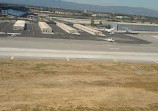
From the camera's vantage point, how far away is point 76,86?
104 feet

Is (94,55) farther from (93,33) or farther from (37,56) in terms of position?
(93,33)

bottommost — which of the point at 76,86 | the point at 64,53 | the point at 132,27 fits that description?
the point at 76,86

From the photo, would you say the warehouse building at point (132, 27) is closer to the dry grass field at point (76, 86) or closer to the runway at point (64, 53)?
the runway at point (64, 53)

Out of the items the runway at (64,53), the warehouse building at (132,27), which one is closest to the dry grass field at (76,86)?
the runway at (64,53)

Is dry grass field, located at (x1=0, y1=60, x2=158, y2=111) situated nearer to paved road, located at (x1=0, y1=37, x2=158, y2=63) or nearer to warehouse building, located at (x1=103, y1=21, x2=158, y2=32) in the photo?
paved road, located at (x1=0, y1=37, x2=158, y2=63)

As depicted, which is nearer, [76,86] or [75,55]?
[76,86]

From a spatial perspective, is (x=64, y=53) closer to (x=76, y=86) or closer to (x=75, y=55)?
(x=75, y=55)

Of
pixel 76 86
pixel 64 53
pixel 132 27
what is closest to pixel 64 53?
pixel 64 53

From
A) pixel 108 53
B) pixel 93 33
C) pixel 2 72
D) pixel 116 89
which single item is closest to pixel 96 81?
pixel 116 89

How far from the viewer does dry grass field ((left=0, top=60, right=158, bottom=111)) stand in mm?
25236

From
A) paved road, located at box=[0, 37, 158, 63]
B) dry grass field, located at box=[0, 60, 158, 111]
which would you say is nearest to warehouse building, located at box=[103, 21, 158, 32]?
paved road, located at box=[0, 37, 158, 63]

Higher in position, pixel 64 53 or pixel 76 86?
pixel 64 53

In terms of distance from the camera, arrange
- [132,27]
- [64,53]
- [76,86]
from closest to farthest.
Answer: [76,86], [64,53], [132,27]

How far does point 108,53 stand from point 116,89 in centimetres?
2393
